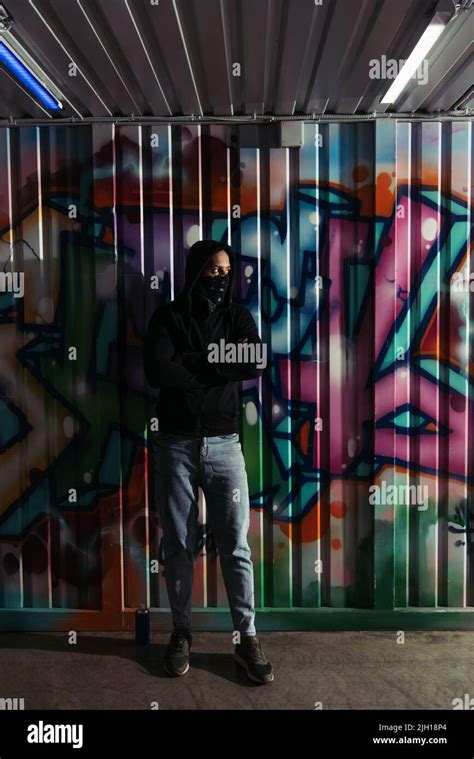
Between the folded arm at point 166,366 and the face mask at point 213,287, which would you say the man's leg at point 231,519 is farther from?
the face mask at point 213,287

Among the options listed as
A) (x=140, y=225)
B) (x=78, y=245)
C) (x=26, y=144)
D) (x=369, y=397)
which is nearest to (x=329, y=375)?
(x=369, y=397)

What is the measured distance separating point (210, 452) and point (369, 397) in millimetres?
1274

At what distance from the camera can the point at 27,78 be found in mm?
3877

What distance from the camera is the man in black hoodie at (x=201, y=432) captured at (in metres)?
4.04

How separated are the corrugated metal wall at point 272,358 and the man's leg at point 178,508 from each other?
0.52 metres

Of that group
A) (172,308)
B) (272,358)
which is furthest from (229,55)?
(272,358)

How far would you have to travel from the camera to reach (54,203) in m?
4.59

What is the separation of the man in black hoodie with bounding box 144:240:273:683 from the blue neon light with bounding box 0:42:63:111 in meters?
1.33

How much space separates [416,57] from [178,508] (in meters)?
2.97

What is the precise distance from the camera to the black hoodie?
4.03 meters

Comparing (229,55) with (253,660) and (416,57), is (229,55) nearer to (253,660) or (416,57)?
(416,57)

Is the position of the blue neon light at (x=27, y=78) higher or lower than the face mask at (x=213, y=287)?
higher

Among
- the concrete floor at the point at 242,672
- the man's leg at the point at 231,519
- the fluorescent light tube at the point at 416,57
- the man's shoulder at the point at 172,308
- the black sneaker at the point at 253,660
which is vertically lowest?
the concrete floor at the point at 242,672

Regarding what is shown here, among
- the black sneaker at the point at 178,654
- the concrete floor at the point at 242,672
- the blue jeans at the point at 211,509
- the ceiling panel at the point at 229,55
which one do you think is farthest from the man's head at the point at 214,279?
the concrete floor at the point at 242,672
